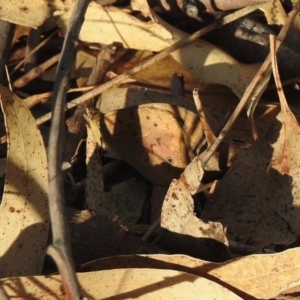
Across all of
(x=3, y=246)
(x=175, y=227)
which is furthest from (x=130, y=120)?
(x=3, y=246)

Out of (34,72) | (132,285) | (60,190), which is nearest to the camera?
(60,190)

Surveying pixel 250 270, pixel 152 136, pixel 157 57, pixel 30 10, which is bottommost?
pixel 250 270

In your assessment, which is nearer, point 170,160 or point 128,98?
point 170,160

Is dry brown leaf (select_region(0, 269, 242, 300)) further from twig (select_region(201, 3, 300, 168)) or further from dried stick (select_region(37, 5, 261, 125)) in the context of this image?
dried stick (select_region(37, 5, 261, 125))

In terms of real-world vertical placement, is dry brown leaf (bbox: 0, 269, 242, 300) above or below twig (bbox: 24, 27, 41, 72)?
below

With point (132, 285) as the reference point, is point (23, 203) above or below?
above

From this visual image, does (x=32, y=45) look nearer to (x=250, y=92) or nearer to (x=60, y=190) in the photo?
(x=250, y=92)

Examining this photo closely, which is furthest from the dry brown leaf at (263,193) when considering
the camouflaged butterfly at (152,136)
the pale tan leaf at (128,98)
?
the pale tan leaf at (128,98)

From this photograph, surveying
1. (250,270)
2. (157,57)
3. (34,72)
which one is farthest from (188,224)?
(34,72)

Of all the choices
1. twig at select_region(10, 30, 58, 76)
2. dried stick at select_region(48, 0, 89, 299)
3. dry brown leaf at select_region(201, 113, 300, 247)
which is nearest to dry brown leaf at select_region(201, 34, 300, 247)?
dry brown leaf at select_region(201, 113, 300, 247)
